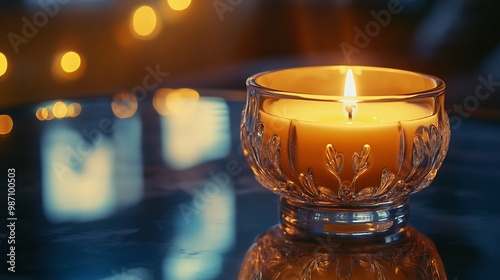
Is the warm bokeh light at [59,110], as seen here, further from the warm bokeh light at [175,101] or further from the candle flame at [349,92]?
the candle flame at [349,92]

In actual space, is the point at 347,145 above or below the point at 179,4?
below

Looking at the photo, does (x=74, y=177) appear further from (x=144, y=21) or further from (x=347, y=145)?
(x=144, y=21)

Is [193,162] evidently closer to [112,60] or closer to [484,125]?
[484,125]

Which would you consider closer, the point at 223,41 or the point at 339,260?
the point at 339,260

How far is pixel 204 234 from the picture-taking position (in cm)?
61

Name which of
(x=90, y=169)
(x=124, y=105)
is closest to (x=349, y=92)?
(x=90, y=169)

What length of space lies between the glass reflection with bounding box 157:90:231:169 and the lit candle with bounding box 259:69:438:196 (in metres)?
0.21

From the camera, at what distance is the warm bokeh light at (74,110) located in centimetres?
96

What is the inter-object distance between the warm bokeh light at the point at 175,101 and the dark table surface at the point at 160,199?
0.05 ft

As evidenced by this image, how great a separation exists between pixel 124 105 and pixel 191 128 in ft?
0.42

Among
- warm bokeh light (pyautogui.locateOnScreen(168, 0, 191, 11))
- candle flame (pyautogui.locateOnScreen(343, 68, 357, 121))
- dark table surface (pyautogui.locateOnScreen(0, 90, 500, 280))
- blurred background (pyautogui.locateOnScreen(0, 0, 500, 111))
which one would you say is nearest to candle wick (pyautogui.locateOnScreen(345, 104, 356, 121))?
candle flame (pyautogui.locateOnScreen(343, 68, 357, 121))

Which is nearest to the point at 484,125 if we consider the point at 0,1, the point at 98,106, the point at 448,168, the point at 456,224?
the point at 448,168

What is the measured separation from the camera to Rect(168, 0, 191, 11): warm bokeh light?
174cm

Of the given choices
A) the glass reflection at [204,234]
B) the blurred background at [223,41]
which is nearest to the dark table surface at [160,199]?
the glass reflection at [204,234]
